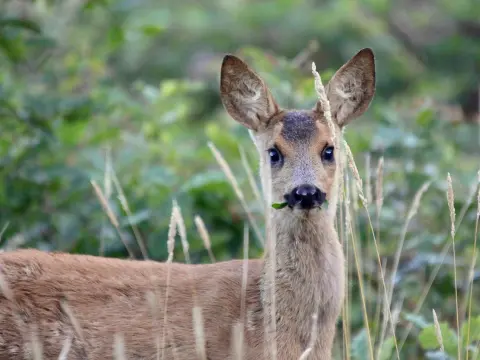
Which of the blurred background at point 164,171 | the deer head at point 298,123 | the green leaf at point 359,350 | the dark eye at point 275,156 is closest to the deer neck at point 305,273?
the deer head at point 298,123

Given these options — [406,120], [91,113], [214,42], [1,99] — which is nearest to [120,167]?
[91,113]

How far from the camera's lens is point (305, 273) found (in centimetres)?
531

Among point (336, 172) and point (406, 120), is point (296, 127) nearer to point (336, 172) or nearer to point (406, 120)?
point (336, 172)

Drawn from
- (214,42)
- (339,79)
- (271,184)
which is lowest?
(271,184)

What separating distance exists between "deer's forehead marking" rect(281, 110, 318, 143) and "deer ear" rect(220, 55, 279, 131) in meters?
0.19

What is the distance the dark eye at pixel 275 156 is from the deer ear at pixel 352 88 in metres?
0.35

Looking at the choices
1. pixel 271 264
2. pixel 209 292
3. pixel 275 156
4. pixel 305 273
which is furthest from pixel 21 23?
pixel 271 264

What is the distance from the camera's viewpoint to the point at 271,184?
5.42 meters

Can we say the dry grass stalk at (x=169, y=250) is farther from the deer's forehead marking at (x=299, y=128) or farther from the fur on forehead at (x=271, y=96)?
the fur on forehead at (x=271, y=96)

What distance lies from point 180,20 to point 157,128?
19.7 feet

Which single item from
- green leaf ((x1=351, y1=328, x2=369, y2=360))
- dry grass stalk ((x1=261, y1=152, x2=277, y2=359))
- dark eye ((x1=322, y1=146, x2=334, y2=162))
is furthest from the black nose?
green leaf ((x1=351, y1=328, x2=369, y2=360))

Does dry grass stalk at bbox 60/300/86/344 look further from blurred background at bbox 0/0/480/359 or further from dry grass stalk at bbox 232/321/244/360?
blurred background at bbox 0/0/480/359

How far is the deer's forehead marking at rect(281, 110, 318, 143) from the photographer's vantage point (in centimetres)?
549

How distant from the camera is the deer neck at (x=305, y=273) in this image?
5.22 meters
